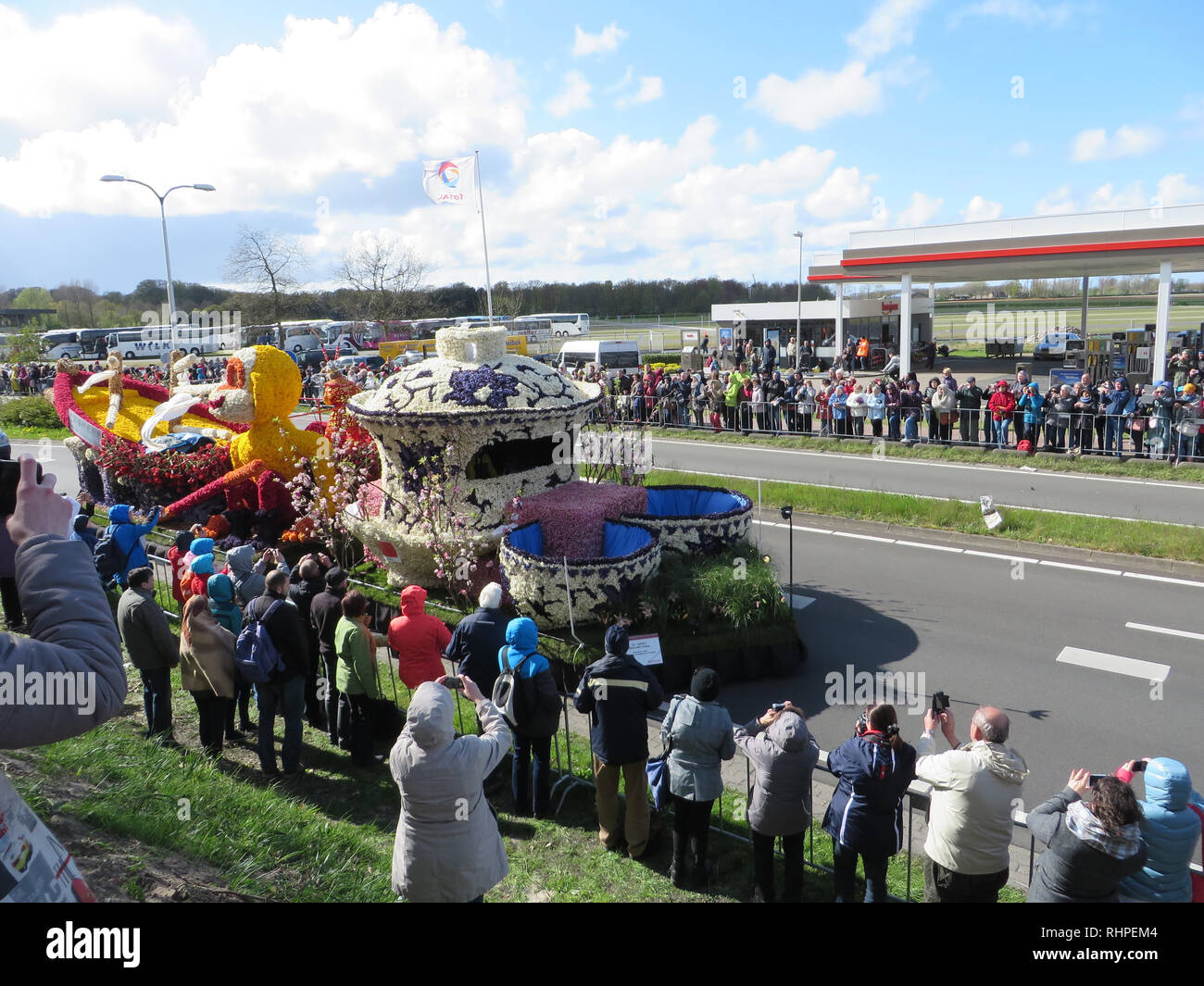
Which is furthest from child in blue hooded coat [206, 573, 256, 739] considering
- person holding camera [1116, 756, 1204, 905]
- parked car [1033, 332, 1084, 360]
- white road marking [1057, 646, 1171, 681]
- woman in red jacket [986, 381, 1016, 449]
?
parked car [1033, 332, 1084, 360]

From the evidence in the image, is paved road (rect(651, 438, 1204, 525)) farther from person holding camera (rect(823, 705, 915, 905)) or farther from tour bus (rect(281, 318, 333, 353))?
tour bus (rect(281, 318, 333, 353))

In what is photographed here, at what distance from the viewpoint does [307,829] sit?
5.67 meters

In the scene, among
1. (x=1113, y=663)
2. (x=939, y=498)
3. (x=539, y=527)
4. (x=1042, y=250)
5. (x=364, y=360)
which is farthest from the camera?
(x=364, y=360)

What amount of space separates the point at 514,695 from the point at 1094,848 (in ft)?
11.8

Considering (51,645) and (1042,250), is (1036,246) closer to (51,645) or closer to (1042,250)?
(1042,250)

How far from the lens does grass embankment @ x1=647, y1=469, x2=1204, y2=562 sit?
1262 cm

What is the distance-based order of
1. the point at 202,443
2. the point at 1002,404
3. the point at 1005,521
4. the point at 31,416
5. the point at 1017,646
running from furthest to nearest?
1. the point at 31,416
2. the point at 1002,404
3. the point at 202,443
4. the point at 1005,521
5. the point at 1017,646

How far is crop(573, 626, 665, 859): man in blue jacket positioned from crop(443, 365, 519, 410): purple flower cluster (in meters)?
4.90

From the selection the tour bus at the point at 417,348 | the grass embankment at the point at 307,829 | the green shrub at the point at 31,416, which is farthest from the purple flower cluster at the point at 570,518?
the tour bus at the point at 417,348

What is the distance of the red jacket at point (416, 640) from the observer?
23.4 feet

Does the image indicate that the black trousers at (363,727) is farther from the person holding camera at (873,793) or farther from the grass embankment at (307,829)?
the person holding camera at (873,793)

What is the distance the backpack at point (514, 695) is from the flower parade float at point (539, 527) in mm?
2600

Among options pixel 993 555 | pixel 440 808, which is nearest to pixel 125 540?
pixel 440 808

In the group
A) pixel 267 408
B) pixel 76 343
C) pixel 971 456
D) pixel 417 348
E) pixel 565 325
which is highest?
pixel 565 325
